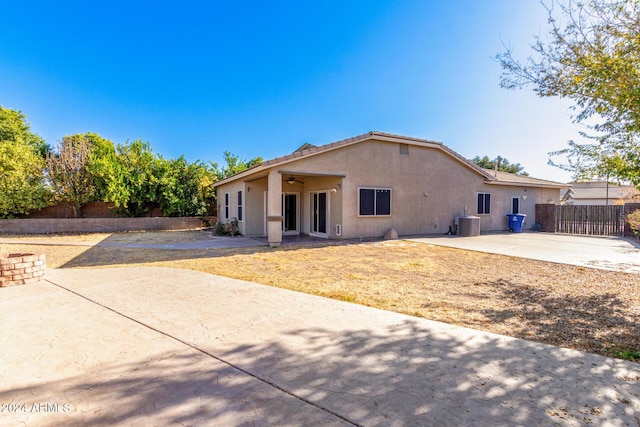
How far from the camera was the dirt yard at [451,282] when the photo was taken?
13.4 ft

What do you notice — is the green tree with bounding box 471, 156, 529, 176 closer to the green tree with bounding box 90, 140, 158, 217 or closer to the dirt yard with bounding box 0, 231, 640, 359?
the dirt yard with bounding box 0, 231, 640, 359

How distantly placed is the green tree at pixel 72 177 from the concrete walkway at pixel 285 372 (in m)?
17.3

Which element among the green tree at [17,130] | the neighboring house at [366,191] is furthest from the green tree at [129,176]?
the green tree at [17,130]

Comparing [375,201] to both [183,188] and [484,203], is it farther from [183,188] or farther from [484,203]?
[183,188]

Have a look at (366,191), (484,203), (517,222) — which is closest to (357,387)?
(366,191)

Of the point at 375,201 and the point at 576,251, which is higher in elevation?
the point at 375,201

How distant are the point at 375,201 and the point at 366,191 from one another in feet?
2.30

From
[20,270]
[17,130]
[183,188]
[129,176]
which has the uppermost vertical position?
[17,130]

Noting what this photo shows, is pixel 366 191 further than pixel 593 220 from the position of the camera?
No

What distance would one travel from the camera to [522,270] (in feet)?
25.3

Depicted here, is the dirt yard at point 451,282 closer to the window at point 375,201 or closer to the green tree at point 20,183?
the window at point 375,201

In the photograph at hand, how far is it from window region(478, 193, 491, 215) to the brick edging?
62.3 ft

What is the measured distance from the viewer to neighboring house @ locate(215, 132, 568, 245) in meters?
12.4

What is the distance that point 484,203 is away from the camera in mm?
17797
